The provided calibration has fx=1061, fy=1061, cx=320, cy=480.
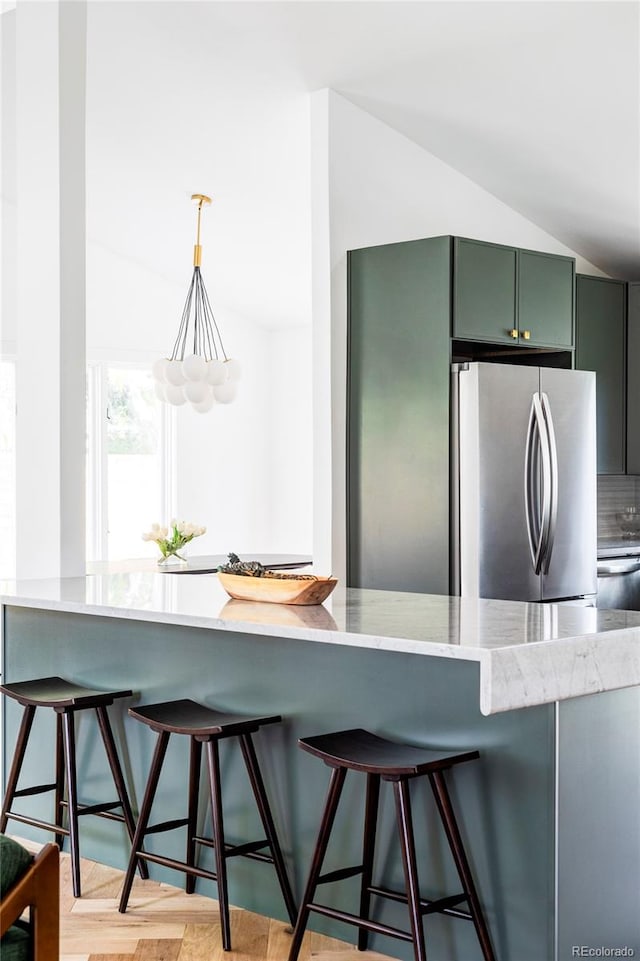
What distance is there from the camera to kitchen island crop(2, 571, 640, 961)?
2.49 metres

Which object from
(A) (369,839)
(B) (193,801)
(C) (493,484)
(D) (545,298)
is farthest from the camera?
(D) (545,298)

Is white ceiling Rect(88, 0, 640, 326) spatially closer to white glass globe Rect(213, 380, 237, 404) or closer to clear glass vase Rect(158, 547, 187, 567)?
white glass globe Rect(213, 380, 237, 404)

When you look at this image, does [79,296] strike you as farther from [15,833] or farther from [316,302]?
[15,833]

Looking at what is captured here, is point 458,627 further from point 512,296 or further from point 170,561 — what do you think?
point 170,561

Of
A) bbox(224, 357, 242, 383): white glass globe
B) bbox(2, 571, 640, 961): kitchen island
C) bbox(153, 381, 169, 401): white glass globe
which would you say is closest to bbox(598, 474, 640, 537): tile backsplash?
bbox(224, 357, 242, 383): white glass globe

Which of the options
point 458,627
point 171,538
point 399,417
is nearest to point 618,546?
point 399,417

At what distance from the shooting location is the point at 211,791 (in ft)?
9.69

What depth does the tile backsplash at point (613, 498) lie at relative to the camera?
6.19 metres

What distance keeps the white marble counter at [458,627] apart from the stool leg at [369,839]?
44cm

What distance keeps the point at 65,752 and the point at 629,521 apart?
3.85 m

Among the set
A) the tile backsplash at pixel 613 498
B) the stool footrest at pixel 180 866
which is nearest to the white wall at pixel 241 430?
the tile backsplash at pixel 613 498

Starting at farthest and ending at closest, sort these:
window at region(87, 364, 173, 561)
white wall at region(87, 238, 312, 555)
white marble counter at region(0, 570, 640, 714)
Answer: white wall at region(87, 238, 312, 555), window at region(87, 364, 173, 561), white marble counter at region(0, 570, 640, 714)

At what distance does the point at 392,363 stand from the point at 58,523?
5.22 feet

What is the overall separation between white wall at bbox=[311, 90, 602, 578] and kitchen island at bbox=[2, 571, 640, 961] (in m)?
1.29
